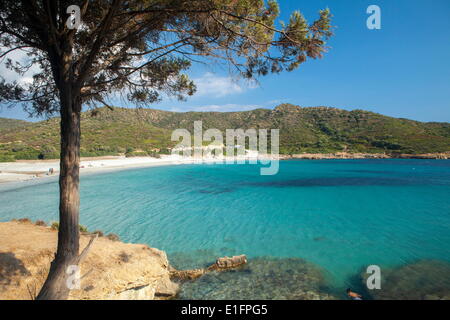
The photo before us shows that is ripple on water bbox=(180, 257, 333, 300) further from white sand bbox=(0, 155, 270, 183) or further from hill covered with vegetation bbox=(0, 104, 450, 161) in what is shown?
hill covered with vegetation bbox=(0, 104, 450, 161)

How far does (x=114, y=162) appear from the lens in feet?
136

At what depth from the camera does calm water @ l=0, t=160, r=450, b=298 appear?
6273mm

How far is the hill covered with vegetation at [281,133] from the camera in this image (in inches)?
1789

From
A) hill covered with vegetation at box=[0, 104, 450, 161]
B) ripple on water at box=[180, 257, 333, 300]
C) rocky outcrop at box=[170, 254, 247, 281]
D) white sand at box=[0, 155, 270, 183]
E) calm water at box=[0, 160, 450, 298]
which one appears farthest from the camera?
hill covered with vegetation at box=[0, 104, 450, 161]

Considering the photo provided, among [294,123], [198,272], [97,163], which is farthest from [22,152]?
[294,123]

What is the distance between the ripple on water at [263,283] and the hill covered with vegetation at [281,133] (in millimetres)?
34846

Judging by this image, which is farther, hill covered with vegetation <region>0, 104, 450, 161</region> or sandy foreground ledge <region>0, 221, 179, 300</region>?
hill covered with vegetation <region>0, 104, 450, 161</region>

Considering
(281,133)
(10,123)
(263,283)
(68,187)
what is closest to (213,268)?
(263,283)

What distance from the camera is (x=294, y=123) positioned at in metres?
80.0

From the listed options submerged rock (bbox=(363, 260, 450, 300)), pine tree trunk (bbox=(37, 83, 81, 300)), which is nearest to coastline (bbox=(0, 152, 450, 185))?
pine tree trunk (bbox=(37, 83, 81, 300))

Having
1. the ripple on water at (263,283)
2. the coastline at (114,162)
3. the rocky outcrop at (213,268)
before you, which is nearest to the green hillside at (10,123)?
the coastline at (114,162)

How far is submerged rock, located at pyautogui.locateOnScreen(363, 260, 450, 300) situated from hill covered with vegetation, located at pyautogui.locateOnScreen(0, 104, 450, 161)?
120ft

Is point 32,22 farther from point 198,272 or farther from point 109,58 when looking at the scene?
point 198,272
